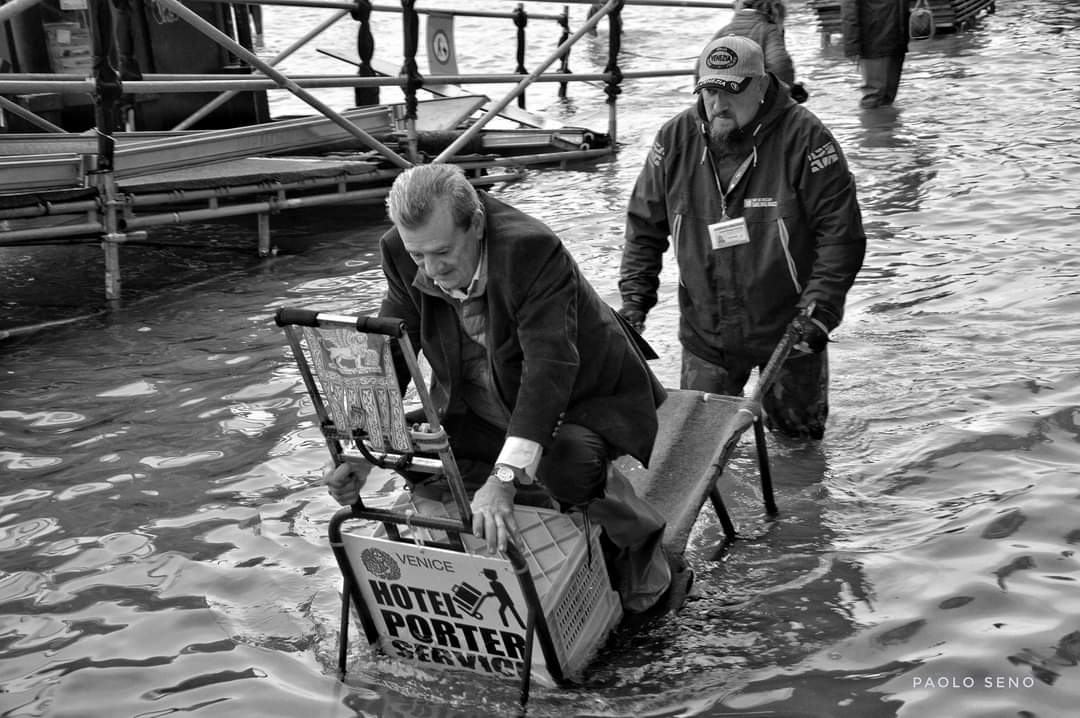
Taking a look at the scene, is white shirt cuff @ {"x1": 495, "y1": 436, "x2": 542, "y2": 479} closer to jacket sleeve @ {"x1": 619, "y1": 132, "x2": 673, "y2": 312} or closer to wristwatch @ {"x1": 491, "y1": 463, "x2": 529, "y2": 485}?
wristwatch @ {"x1": 491, "y1": 463, "x2": 529, "y2": 485}

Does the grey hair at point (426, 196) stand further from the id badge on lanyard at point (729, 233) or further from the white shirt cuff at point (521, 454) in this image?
the id badge on lanyard at point (729, 233)

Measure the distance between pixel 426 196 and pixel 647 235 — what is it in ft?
6.25

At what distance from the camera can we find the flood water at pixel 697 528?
3.75 metres

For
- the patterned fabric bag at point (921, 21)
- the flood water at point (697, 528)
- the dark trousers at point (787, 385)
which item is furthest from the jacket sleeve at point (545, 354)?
the patterned fabric bag at point (921, 21)

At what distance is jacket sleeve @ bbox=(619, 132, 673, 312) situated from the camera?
503 cm

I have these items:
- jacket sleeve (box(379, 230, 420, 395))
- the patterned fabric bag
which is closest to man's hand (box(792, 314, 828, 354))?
jacket sleeve (box(379, 230, 420, 395))

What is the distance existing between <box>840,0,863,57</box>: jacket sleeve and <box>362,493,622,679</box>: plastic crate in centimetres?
972

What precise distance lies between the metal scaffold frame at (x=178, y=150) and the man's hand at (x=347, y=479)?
14.6ft

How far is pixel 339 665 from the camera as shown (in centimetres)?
384

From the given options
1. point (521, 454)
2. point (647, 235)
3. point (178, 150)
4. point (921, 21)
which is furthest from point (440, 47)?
point (521, 454)

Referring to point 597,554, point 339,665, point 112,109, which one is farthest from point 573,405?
point 112,109

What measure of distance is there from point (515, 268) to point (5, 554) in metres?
2.55

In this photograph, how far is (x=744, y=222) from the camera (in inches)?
191

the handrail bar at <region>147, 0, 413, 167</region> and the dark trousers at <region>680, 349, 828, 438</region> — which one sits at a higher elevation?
the handrail bar at <region>147, 0, 413, 167</region>
